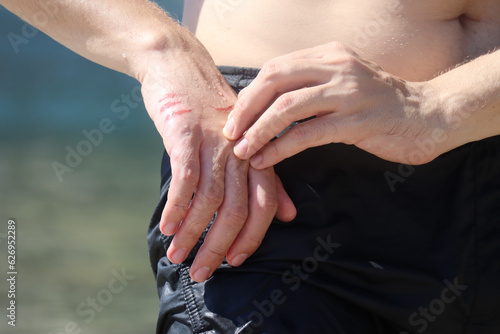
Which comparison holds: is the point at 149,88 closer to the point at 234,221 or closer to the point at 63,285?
the point at 234,221

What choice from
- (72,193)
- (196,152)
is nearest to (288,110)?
(196,152)

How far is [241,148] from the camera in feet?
2.90

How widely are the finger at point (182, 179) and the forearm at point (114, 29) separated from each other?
7.5 inches

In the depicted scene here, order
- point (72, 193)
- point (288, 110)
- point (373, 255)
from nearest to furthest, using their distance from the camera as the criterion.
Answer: point (288, 110) < point (373, 255) < point (72, 193)

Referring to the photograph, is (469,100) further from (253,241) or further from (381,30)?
(253,241)

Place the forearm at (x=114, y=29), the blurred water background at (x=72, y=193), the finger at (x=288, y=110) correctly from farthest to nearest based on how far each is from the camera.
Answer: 1. the blurred water background at (x=72, y=193)
2. the forearm at (x=114, y=29)
3. the finger at (x=288, y=110)

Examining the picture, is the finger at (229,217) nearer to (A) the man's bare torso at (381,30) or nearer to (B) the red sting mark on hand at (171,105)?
(B) the red sting mark on hand at (171,105)

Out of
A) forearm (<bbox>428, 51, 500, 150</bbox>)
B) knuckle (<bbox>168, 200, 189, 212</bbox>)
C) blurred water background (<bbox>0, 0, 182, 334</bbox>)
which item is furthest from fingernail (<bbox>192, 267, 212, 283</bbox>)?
blurred water background (<bbox>0, 0, 182, 334</bbox>)

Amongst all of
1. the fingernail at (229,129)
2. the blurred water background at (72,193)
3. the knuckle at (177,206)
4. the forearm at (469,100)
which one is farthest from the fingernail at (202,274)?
the blurred water background at (72,193)

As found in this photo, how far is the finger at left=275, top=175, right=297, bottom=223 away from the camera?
0.93m

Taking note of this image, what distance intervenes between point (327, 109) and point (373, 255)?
0.27 m

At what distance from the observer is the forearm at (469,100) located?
3.01 feet

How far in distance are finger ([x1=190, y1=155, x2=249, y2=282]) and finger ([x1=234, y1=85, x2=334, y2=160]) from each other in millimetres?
61

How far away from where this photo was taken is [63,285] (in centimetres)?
239
